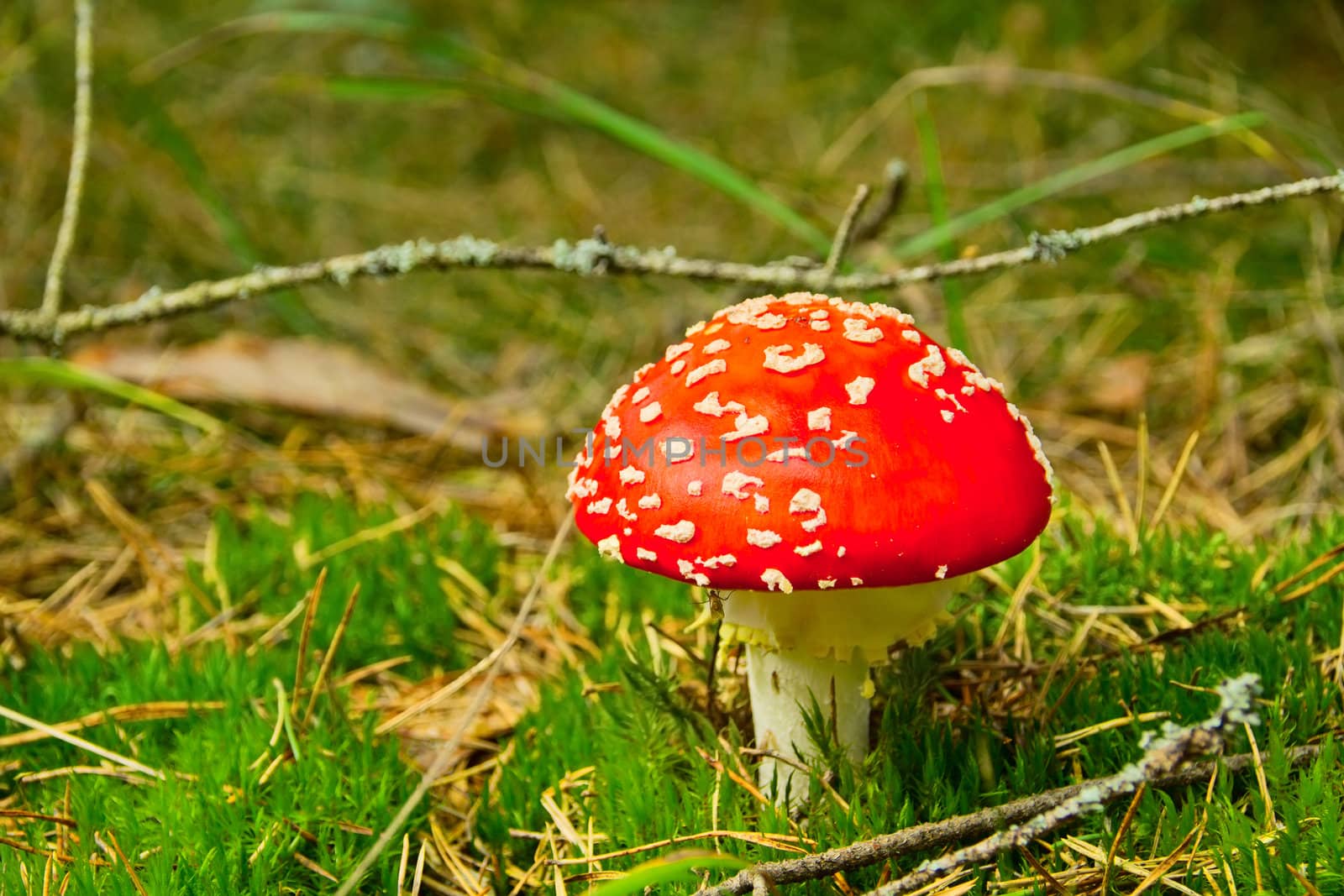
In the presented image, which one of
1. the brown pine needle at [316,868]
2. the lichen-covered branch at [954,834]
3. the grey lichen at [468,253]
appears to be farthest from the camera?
the grey lichen at [468,253]

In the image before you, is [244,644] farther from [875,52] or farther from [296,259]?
[875,52]

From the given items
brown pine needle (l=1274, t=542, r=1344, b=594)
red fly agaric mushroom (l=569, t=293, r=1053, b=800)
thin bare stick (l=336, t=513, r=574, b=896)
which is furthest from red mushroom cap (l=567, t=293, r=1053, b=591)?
brown pine needle (l=1274, t=542, r=1344, b=594)

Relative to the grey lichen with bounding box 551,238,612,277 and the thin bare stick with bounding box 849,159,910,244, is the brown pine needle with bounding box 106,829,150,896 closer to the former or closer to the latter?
the grey lichen with bounding box 551,238,612,277

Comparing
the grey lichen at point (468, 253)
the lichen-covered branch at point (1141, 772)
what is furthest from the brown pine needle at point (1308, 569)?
the grey lichen at point (468, 253)

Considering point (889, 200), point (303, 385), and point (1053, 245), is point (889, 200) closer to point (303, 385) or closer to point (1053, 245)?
point (1053, 245)

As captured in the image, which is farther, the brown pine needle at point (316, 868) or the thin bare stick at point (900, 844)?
the brown pine needle at point (316, 868)

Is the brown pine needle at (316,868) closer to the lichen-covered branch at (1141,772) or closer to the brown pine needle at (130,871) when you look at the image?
the brown pine needle at (130,871)

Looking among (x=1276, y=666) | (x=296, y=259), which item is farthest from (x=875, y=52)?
(x=1276, y=666)
